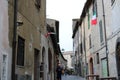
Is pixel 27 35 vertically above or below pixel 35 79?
above

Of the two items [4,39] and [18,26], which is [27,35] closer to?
[18,26]

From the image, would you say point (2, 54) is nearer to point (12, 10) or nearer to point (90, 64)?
point (12, 10)

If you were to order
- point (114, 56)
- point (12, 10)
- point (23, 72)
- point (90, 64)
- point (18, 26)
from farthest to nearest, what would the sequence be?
point (90, 64) → point (114, 56) → point (23, 72) → point (18, 26) → point (12, 10)

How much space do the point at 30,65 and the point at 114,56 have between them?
19.4ft

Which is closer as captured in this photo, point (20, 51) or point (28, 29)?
point (20, 51)

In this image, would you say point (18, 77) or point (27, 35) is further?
point (27, 35)

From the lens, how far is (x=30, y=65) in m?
13.1

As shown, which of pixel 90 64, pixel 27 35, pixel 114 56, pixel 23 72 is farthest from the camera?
pixel 90 64

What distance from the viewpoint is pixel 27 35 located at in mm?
12461

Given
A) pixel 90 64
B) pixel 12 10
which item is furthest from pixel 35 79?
pixel 90 64

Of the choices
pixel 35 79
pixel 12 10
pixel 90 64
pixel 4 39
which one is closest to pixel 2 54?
pixel 4 39

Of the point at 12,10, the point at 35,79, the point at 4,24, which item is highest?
the point at 12,10

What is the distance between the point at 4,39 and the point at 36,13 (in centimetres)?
626

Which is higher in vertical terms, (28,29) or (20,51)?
(28,29)
